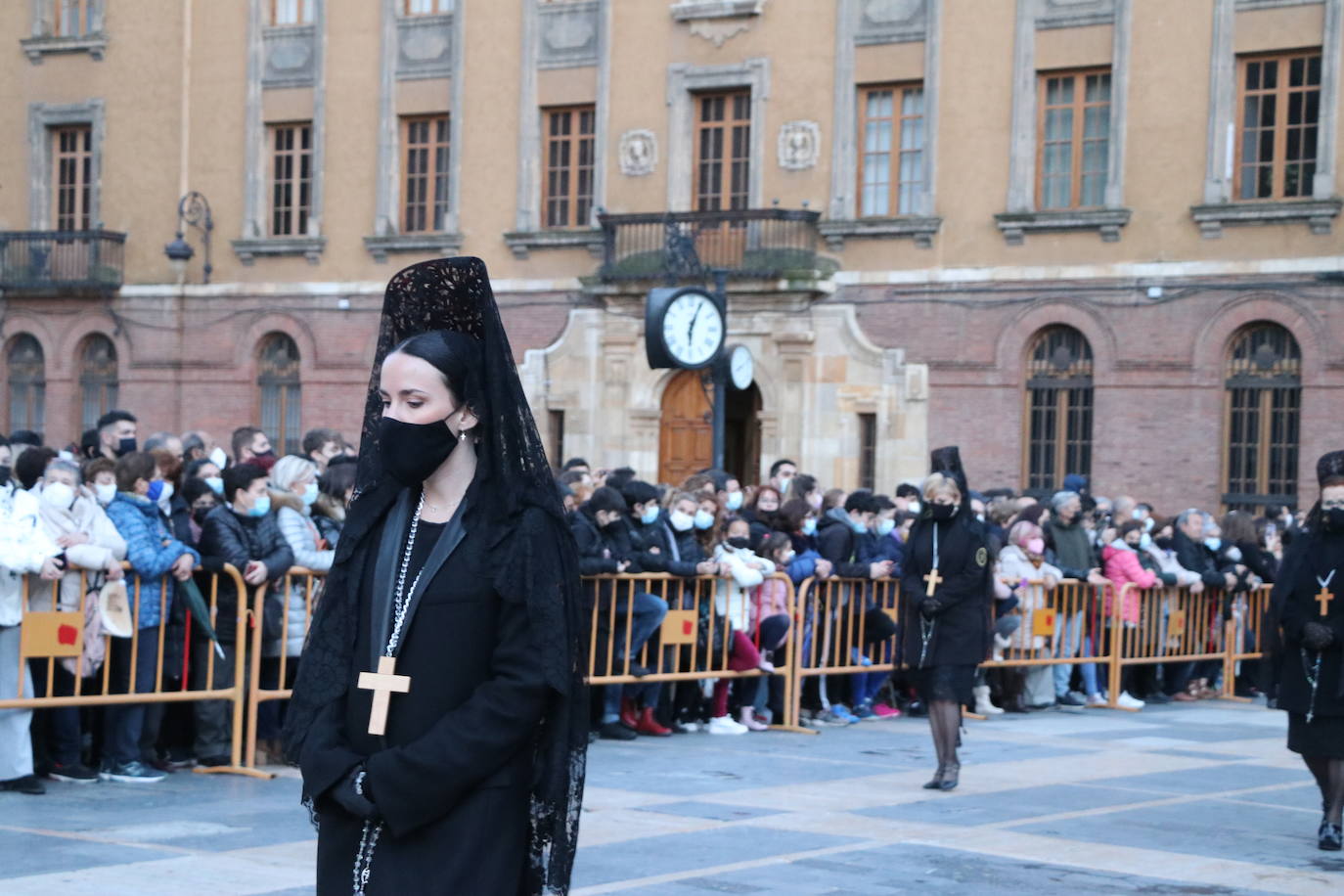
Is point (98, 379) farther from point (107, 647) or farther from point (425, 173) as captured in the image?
point (107, 647)

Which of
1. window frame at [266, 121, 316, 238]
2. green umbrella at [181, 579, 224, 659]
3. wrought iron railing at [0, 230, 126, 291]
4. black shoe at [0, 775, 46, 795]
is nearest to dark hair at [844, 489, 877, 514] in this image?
green umbrella at [181, 579, 224, 659]

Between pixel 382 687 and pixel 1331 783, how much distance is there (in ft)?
24.7

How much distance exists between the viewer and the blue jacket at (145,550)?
455 inches

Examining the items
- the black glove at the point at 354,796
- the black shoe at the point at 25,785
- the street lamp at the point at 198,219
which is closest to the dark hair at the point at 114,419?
the black shoe at the point at 25,785

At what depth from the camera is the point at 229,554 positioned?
476 inches

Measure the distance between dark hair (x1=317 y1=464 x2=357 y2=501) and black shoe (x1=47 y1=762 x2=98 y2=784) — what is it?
234 centimetres

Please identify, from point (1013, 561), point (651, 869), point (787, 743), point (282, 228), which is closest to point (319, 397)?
point (282, 228)

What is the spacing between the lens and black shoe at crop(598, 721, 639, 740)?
14.6 meters

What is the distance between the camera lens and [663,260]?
1287 inches

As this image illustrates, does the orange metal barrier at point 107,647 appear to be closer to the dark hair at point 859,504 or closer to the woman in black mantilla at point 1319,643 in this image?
the woman in black mantilla at point 1319,643

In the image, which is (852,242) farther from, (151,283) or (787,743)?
(787,743)

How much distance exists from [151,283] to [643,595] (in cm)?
2583

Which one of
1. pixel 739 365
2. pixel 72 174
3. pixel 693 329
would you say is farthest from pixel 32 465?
pixel 72 174

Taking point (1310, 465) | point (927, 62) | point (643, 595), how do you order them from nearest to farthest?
1. point (643, 595)
2. point (1310, 465)
3. point (927, 62)
